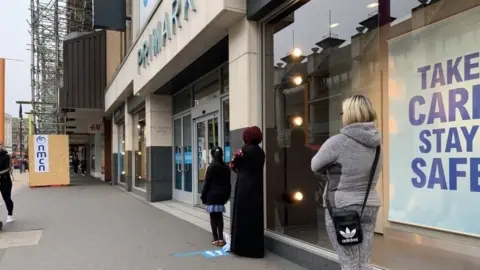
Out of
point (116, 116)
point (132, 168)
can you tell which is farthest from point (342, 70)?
point (116, 116)

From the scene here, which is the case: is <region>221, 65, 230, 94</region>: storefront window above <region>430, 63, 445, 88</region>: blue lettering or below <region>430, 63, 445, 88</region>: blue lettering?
above

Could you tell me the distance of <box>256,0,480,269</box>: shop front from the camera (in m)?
4.94

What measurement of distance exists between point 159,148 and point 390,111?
24.4 ft

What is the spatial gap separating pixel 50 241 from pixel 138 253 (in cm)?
183

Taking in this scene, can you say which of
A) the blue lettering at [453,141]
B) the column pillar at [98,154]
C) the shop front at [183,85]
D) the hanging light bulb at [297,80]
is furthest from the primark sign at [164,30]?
the column pillar at [98,154]

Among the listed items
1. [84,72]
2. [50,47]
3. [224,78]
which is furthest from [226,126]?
[50,47]

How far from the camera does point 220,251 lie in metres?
5.87

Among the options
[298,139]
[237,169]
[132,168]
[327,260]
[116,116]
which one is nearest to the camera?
[327,260]

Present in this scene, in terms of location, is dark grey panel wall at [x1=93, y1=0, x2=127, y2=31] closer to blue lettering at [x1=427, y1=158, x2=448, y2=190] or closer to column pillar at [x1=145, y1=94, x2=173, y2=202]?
column pillar at [x1=145, y1=94, x2=173, y2=202]

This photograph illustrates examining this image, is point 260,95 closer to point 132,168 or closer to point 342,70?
point 342,70

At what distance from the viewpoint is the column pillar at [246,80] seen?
6.03 meters

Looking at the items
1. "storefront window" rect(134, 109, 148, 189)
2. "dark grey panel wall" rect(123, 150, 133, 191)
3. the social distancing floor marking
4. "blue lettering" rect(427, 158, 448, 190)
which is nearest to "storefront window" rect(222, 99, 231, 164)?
the social distancing floor marking

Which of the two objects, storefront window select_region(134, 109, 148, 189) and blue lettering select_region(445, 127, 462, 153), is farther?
storefront window select_region(134, 109, 148, 189)

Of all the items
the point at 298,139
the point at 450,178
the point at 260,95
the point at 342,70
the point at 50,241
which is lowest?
the point at 50,241
